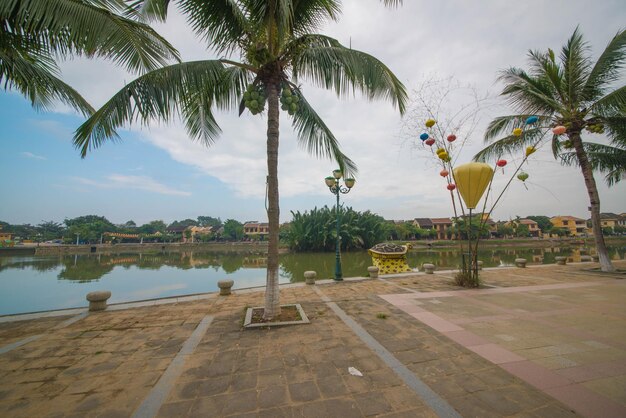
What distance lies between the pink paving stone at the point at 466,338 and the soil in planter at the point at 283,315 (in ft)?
8.55

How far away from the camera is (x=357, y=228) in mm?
31344

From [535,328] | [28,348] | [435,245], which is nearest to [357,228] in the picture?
[435,245]

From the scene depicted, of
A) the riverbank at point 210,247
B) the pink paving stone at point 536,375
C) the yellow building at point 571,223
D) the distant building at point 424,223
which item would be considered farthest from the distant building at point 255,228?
the yellow building at point 571,223

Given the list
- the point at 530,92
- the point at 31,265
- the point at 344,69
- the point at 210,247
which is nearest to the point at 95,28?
the point at 344,69

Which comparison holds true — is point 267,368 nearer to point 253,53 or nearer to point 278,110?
point 278,110

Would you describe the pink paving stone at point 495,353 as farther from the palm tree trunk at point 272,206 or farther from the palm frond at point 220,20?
the palm frond at point 220,20

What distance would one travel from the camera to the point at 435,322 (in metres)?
4.58

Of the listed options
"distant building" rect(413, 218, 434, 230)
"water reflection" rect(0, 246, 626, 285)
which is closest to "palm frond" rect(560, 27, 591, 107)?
"water reflection" rect(0, 246, 626, 285)

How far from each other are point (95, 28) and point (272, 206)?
370 cm

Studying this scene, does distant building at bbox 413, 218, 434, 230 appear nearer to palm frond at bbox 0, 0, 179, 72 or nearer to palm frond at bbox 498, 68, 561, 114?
palm frond at bbox 498, 68, 561, 114

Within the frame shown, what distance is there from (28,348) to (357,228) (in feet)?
95.9

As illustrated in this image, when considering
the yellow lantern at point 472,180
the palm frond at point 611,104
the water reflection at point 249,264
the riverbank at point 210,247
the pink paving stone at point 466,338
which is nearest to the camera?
the pink paving stone at point 466,338

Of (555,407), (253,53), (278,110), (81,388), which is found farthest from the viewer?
(278,110)

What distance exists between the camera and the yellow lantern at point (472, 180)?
24.0 feet
